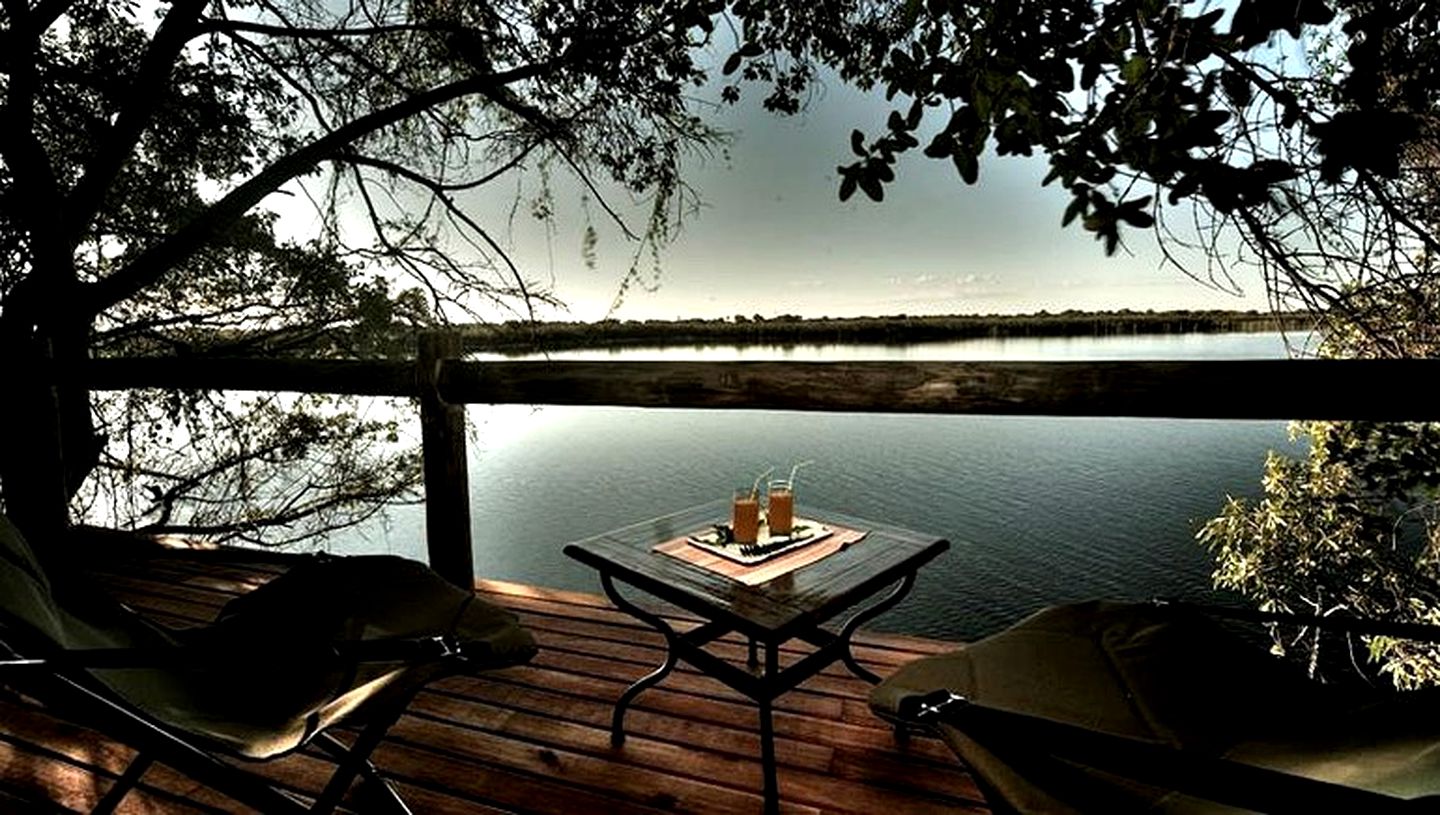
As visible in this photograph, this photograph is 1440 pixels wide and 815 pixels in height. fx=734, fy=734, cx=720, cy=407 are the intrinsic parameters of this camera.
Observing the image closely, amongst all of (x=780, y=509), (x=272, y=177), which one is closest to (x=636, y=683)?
(x=780, y=509)

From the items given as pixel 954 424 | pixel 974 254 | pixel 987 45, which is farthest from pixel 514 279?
pixel 954 424

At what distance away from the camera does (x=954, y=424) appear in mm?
26328

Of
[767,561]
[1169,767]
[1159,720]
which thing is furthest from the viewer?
[767,561]

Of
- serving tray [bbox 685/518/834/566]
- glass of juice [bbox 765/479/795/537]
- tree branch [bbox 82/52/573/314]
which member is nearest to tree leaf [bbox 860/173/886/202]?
glass of juice [bbox 765/479/795/537]

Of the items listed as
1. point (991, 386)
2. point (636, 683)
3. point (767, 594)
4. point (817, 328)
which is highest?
point (817, 328)

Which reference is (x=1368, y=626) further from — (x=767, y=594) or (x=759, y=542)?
(x=759, y=542)

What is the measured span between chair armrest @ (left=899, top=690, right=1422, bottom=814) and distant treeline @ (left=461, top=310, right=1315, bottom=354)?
4.73ft

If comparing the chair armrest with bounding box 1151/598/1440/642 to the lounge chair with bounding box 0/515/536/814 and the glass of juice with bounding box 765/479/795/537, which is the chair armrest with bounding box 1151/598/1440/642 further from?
the lounge chair with bounding box 0/515/536/814

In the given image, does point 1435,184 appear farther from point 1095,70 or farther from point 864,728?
point 864,728

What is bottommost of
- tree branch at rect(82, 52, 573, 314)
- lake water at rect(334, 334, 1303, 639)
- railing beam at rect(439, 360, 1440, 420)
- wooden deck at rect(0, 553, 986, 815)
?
lake water at rect(334, 334, 1303, 639)

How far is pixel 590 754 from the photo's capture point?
1.85 metres

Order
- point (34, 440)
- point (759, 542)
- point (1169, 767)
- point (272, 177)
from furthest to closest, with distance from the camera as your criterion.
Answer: point (272, 177) → point (34, 440) → point (759, 542) → point (1169, 767)

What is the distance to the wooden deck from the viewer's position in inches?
65.8

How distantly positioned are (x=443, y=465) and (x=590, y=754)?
1174 millimetres
